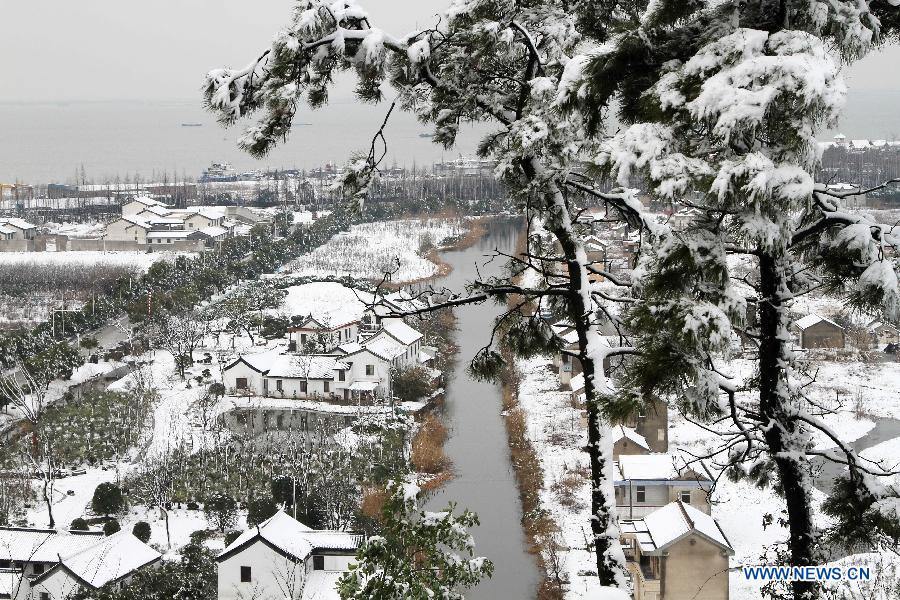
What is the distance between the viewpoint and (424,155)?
6800cm

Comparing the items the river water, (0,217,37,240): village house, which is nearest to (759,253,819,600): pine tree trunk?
the river water

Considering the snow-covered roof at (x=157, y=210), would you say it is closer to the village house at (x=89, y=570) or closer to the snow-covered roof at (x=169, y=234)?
the snow-covered roof at (x=169, y=234)

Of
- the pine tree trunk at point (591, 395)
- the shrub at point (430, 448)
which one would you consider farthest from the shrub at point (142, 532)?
the pine tree trunk at point (591, 395)

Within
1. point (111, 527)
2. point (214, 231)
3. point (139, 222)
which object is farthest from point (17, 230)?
point (111, 527)

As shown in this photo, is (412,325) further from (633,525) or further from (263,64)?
(263,64)

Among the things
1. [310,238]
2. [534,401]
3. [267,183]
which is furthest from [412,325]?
[267,183]

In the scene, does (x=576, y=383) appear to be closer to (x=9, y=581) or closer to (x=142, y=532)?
(x=142, y=532)

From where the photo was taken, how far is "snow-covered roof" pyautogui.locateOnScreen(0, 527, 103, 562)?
714 cm

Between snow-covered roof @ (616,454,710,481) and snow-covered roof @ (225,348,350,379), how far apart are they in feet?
16.4

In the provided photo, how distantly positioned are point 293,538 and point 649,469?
132 inches

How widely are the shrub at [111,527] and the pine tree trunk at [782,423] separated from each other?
7213 millimetres

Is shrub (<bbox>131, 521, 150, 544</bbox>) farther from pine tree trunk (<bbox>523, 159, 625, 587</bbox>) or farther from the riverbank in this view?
pine tree trunk (<bbox>523, 159, 625, 587</bbox>)

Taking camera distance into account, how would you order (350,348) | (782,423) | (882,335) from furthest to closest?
(882,335)
(350,348)
(782,423)

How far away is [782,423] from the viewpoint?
6.58 feet
